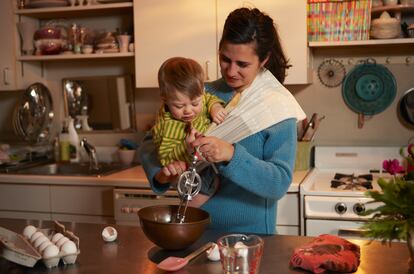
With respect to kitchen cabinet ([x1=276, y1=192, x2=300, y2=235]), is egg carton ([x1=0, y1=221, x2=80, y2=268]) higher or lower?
higher

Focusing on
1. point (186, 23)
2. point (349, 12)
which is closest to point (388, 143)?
point (349, 12)

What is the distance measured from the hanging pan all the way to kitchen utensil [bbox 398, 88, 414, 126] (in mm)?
58

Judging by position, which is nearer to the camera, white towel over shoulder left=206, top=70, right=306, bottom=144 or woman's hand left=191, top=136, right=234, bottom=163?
woman's hand left=191, top=136, right=234, bottom=163

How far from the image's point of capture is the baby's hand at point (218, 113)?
1661 millimetres

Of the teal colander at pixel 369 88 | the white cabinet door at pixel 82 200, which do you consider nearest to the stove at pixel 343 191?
the teal colander at pixel 369 88

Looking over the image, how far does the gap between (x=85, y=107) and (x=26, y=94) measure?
370 millimetres

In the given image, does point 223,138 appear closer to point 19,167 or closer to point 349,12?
point 349,12

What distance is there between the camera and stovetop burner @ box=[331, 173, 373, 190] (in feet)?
8.49

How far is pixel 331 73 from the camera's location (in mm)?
3088

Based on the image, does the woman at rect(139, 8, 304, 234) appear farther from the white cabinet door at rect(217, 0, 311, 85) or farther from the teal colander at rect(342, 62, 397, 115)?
the teal colander at rect(342, 62, 397, 115)

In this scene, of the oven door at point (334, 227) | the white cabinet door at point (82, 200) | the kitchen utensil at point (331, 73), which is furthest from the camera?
the kitchen utensil at point (331, 73)

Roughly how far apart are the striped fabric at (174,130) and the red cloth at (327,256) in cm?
51

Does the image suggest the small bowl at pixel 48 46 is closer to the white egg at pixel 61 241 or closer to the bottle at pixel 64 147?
the bottle at pixel 64 147

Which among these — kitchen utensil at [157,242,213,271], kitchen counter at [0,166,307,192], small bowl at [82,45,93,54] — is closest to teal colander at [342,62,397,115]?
kitchen counter at [0,166,307,192]
